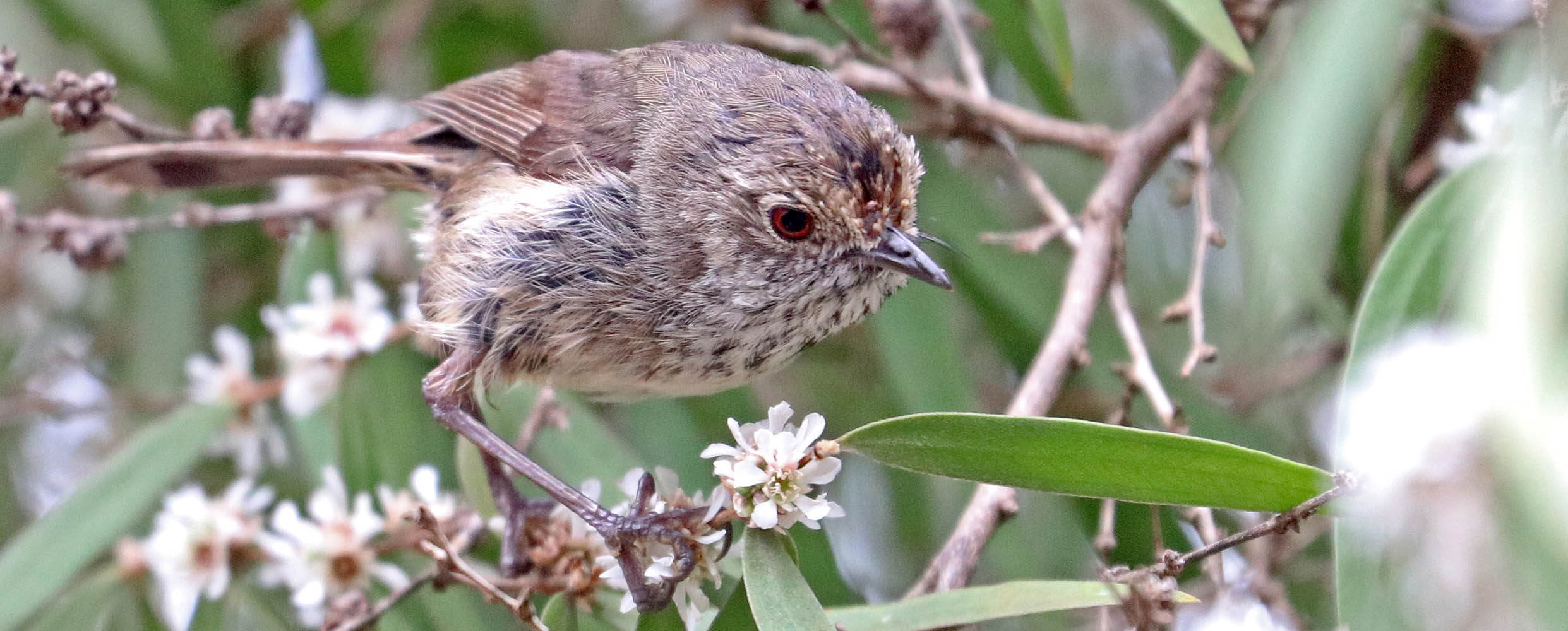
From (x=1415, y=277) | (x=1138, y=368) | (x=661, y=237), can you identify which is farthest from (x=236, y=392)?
(x=1415, y=277)

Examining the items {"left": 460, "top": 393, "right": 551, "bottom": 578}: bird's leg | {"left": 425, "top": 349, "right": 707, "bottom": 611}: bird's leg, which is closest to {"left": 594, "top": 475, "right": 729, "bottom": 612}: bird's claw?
{"left": 425, "top": 349, "right": 707, "bottom": 611}: bird's leg

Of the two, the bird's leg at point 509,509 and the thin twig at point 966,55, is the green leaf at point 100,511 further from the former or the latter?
the thin twig at point 966,55

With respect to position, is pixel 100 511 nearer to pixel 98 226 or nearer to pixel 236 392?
pixel 236 392

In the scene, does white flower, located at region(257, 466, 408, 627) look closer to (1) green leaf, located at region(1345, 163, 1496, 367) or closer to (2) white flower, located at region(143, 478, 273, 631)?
(2) white flower, located at region(143, 478, 273, 631)

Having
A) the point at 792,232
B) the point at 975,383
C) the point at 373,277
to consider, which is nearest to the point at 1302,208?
the point at 792,232

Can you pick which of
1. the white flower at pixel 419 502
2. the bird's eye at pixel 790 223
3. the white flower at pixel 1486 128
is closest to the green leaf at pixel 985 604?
the bird's eye at pixel 790 223

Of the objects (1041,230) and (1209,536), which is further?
(1041,230)

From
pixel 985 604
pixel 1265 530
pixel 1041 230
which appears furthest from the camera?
pixel 1041 230
